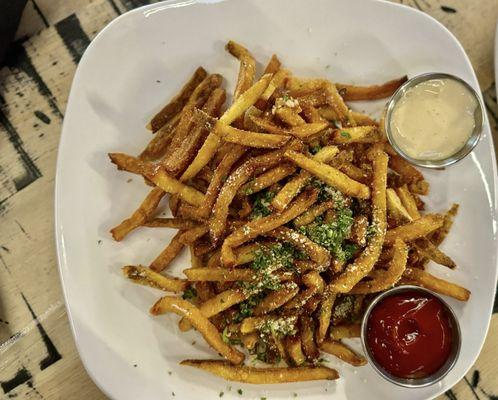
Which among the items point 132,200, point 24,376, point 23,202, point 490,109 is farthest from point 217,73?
point 24,376

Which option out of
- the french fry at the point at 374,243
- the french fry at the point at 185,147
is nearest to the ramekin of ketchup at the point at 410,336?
the french fry at the point at 374,243

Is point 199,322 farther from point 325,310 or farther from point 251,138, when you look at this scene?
point 251,138

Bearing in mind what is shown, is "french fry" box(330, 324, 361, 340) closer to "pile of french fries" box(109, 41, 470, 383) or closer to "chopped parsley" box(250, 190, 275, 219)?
"pile of french fries" box(109, 41, 470, 383)

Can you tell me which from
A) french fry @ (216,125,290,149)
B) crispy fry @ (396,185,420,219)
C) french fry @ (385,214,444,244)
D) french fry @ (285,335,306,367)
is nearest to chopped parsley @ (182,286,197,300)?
french fry @ (285,335,306,367)

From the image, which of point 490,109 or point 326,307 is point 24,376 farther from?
point 490,109

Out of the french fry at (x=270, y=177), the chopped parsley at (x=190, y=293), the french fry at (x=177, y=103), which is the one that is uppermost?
the french fry at (x=177, y=103)

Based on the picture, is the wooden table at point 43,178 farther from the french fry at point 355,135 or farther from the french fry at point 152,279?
the french fry at point 355,135

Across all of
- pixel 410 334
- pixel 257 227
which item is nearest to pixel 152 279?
pixel 257 227
